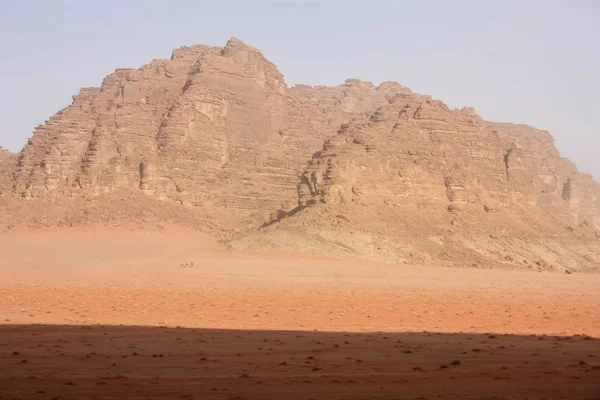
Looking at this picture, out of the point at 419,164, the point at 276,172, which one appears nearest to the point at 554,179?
the point at 276,172

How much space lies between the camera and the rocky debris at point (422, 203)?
5850 centimetres

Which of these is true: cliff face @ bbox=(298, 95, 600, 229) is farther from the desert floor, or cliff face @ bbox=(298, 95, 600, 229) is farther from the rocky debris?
the desert floor

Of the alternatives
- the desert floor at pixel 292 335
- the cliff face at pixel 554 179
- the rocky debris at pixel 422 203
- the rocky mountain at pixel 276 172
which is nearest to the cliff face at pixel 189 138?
the rocky mountain at pixel 276 172

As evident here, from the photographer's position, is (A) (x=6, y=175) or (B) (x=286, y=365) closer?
(B) (x=286, y=365)

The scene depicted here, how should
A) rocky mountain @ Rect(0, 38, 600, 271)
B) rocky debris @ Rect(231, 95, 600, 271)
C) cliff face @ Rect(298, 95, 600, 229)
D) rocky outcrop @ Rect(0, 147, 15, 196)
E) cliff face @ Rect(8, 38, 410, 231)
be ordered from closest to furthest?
rocky debris @ Rect(231, 95, 600, 271) < rocky mountain @ Rect(0, 38, 600, 271) < cliff face @ Rect(298, 95, 600, 229) < cliff face @ Rect(8, 38, 410, 231) < rocky outcrop @ Rect(0, 147, 15, 196)

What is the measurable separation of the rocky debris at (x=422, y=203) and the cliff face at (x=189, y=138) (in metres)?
13.8

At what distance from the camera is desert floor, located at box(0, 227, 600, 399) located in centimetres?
1252

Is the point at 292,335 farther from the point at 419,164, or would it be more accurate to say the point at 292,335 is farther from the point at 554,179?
the point at 554,179

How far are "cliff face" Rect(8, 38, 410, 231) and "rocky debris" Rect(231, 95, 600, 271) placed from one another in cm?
1376

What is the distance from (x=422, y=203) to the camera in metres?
63.6

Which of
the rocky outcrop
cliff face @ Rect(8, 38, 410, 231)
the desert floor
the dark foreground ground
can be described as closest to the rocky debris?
the desert floor

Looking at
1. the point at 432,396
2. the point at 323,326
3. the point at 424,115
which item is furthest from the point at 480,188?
the point at 432,396

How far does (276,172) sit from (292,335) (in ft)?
231

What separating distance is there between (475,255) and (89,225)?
35853mm
